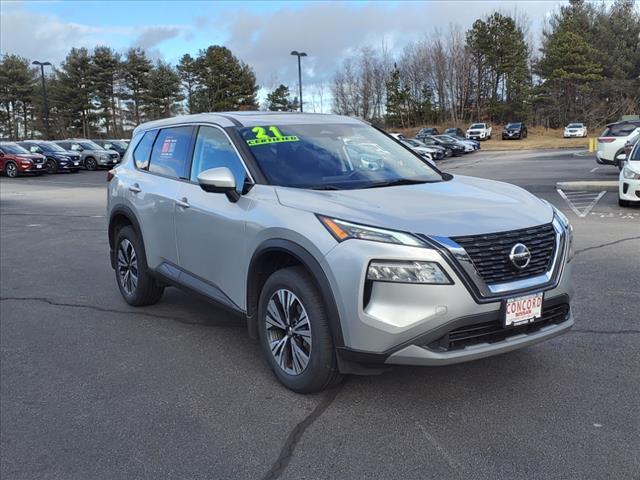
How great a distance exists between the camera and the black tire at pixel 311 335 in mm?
3412

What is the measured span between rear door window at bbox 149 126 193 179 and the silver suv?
0.03 meters

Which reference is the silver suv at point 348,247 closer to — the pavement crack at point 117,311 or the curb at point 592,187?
the pavement crack at point 117,311

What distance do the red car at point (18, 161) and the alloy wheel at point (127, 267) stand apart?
26843mm

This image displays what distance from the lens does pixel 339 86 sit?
86875mm

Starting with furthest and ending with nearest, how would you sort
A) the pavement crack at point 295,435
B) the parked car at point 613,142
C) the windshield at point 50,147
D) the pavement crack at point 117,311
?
the windshield at point 50,147 < the parked car at point 613,142 < the pavement crack at point 117,311 < the pavement crack at point 295,435

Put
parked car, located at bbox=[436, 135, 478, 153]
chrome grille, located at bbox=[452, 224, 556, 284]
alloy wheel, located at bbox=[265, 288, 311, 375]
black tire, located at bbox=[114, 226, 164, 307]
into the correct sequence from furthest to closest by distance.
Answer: parked car, located at bbox=[436, 135, 478, 153] < black tire, located at bbox=[114, 226, 164, 307] < alloy wheel, located at bbox=[265, 288, 311, 375] < chrome grille, located at bbox=[452, 224, 556, 284]

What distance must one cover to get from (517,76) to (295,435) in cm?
7696

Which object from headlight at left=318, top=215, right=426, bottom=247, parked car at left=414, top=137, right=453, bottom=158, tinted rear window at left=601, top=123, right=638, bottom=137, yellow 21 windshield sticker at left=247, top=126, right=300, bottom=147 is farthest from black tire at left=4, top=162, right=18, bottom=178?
headlight at left=318, top=215, right=426, bottom=247

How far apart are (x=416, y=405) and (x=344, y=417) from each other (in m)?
0.45

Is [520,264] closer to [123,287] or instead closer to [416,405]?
[416,405]

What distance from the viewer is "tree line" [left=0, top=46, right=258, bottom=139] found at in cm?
7094

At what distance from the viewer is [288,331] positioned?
3.74 m

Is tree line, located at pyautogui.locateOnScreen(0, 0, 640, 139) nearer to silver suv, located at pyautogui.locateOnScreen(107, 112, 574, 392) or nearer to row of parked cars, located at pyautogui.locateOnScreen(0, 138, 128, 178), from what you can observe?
row of parked cars, located at pyautogui.locateOnScreen(0, 138, 128, 178)

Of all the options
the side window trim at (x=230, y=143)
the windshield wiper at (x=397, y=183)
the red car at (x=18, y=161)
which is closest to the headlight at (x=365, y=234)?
the windshield wiper at (x=397, y=183)
